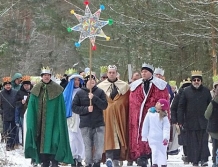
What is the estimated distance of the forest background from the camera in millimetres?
23969

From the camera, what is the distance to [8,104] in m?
16.4

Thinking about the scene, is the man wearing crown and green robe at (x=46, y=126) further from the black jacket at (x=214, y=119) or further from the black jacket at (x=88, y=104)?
the black jacket at (x=214, y=119)

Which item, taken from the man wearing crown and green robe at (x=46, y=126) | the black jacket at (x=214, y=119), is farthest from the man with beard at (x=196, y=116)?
the man wearing crown and green robe at (x=46, y=126)

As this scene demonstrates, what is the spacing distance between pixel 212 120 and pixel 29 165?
3891 millimetres

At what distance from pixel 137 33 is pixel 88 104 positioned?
15.3 m

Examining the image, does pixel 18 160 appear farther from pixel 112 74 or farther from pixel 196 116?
pixel 196 116

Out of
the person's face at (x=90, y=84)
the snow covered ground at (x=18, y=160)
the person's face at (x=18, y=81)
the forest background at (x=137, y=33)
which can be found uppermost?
the forest background at (x=137, y=33)

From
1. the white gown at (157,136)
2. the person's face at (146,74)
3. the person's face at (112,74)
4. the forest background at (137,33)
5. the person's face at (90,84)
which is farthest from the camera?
the forest background at (137,33)

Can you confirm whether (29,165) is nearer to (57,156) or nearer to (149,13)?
(57,156)

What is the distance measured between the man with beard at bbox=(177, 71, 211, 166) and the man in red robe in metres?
0.82

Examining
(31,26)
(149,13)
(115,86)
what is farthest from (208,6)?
(31,26)

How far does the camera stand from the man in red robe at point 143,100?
11.9 meters

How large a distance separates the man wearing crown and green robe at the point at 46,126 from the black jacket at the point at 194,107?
2569 mm

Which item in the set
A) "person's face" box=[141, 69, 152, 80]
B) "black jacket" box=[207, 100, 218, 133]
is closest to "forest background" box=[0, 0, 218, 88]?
"person's face" box=[141, 69, 152, 80]
